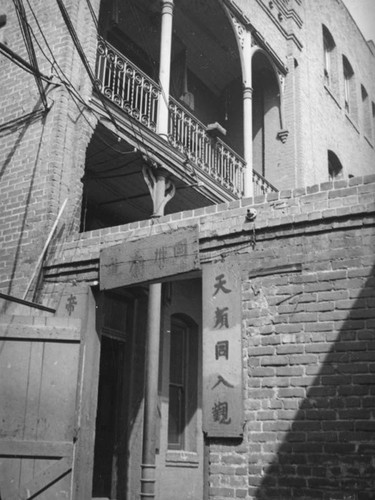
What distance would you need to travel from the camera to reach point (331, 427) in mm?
4664

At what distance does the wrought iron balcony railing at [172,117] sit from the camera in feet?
28.8

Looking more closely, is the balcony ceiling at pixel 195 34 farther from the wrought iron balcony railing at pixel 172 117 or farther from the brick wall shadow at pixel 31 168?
the brick wall shadow at pixel 31 168

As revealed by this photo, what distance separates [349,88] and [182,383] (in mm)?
10960

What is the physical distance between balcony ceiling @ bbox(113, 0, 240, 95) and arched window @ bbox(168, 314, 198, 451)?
5507 mm

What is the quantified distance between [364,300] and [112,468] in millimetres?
6200

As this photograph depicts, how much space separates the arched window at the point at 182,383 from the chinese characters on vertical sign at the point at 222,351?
596 cm

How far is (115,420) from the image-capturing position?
9828 millimetres

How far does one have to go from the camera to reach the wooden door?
5.42 m

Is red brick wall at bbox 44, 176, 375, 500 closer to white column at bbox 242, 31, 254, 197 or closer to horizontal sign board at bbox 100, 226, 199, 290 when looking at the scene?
horizontal sign board at bbox 100, 226, 199, 290

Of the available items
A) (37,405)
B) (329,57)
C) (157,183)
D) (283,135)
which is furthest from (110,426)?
(329,57)

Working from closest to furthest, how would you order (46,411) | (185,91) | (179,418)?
(46,411), (179,418), (185,91)

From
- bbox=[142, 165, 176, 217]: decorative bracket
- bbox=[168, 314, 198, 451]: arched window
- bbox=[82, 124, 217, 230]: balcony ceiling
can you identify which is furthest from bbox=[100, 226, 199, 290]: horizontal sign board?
bbox=[168, 314, 198, 451]: arched window

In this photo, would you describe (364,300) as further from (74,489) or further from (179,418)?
(179,418)

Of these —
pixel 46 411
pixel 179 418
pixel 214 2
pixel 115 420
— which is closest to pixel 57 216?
pixel 46 411
